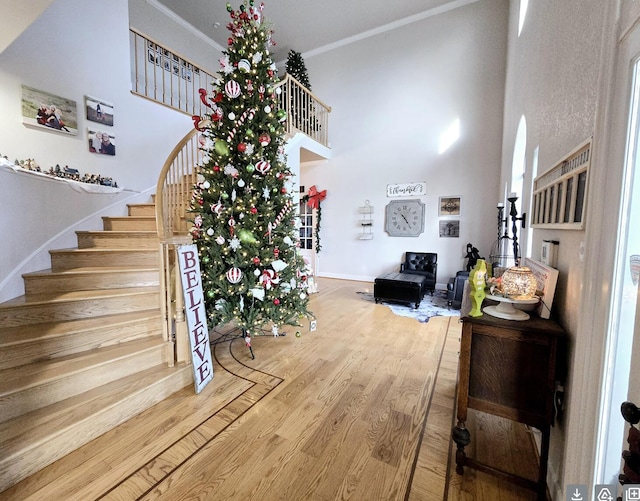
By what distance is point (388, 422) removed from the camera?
6.24ft

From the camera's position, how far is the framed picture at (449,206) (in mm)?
5715

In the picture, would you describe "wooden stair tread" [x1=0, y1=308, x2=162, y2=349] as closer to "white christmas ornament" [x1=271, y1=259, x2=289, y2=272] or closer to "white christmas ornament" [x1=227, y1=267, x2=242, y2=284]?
"white christmas ornament" [x1=227, y1=267, x2=242, y2=284]

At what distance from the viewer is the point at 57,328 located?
214 cm

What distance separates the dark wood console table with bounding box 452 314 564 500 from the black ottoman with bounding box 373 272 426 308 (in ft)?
10.3

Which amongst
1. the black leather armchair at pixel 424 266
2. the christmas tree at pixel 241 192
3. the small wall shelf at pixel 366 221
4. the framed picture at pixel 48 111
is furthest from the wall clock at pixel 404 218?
the framed picture at pixel 48 111

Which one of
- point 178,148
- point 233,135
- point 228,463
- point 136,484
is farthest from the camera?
point 178,148

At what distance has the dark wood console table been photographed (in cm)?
131

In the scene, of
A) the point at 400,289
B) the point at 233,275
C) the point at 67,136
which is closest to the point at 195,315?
the point at 233,275

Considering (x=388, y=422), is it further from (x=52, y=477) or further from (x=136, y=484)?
(x=52, y=477)

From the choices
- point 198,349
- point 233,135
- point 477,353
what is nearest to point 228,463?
point 198,349

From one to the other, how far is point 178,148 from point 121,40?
7.45 ft

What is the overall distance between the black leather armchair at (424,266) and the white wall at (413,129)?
28 cm

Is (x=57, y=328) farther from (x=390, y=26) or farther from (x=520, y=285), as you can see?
(x=390, y=26)

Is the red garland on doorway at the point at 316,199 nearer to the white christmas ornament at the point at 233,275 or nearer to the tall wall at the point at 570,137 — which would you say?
the white christmas ornament at the point at 233,275
